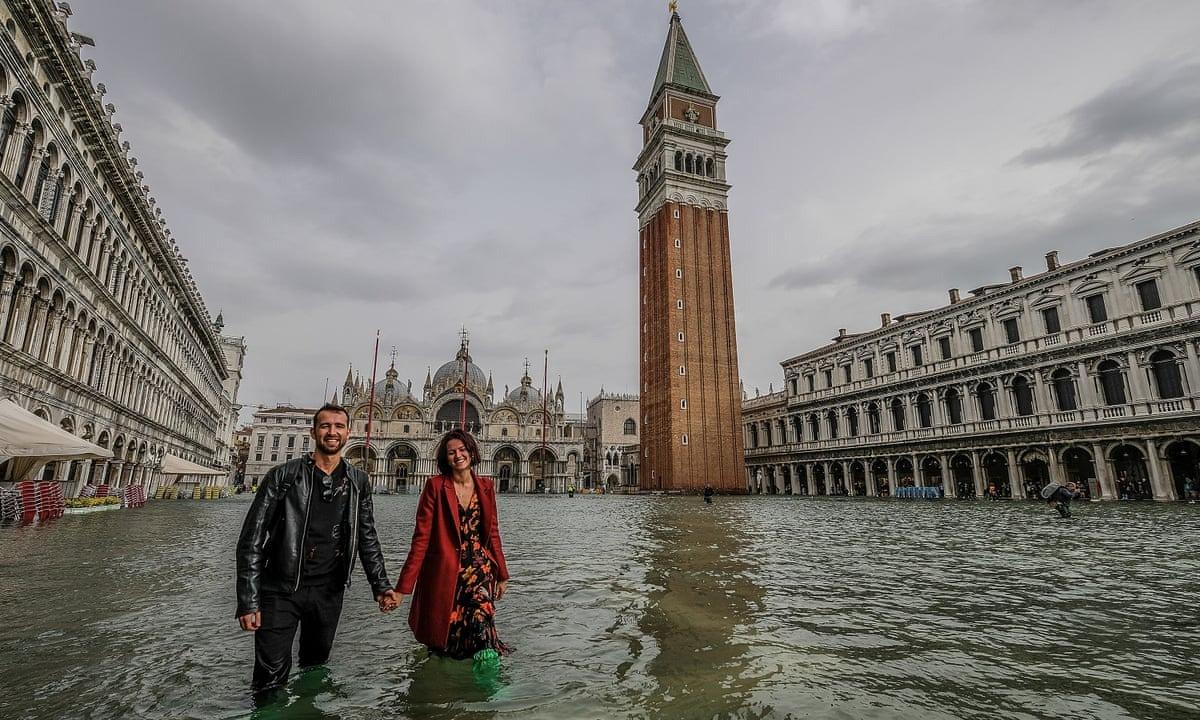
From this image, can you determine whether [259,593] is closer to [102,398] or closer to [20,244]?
[20,244]

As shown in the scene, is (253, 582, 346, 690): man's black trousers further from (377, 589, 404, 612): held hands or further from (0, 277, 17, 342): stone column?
(0, 277, 17, 342): stone column

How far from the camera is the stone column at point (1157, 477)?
2400cm

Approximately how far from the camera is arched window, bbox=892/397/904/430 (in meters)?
36.4

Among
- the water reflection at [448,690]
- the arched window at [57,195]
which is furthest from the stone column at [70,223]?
the water reflection at [448,690]

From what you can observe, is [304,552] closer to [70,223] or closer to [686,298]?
[70,223]

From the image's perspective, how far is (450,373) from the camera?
7294 centimetres

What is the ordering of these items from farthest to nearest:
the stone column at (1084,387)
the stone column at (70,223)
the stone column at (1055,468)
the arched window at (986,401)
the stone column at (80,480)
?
the arched window at (986,401)
the stone column at (1055,468)
the stone column at (1084,387)
the stone column at (80,480)
the stone column at (70,223)

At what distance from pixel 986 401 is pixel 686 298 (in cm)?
2311

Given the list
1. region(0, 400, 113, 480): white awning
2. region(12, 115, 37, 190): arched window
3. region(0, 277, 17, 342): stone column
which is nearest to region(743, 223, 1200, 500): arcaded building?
region(0, 400, 113, 480): white awning

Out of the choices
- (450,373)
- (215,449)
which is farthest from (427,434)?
(215,449)

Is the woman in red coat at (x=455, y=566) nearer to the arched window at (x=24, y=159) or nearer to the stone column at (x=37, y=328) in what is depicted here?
the arched window at (x=24, y=159)

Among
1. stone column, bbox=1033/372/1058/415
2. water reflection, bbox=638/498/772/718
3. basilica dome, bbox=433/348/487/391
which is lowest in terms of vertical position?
water reflection, bbox=638/498/772/718

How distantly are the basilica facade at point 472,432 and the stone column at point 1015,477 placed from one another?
4322cm

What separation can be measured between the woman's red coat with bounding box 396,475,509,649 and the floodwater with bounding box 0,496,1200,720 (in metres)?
0.35
